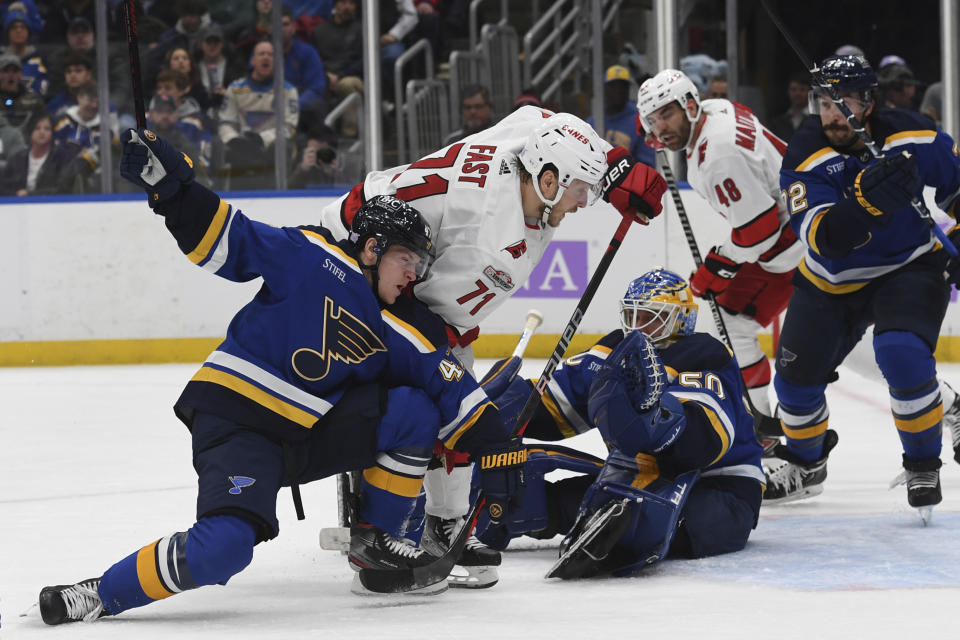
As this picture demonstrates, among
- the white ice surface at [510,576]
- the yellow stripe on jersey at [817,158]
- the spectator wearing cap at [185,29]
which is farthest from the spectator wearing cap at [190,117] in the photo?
the yellow stripe on jersey at [817,158]

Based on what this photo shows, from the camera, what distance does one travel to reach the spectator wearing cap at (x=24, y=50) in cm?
731

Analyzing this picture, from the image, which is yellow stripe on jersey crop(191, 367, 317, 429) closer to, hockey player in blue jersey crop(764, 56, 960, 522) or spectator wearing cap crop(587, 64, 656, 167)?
hockey player in blue jersey crop(764, 56, 960, 522)

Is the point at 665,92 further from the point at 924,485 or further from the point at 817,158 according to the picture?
the point at 924,485

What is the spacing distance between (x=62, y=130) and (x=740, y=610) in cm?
554

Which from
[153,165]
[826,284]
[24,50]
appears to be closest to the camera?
[153,165]

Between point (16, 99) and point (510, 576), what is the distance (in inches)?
205

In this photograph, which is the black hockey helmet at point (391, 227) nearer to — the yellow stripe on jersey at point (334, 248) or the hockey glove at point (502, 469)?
the yellow stripe on jersey at point (334, 248)

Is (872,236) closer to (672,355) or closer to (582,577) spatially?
(672,355)

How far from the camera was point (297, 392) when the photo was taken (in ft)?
8.83

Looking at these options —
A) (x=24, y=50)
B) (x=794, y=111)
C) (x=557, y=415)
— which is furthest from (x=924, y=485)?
(x=24, y=50)

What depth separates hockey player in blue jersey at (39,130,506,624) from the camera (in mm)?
2529

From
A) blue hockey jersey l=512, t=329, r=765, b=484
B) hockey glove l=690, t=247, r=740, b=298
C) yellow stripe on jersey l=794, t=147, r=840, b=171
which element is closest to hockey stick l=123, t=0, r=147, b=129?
blue hockey jersey l=512, t=329, r=765, b=484

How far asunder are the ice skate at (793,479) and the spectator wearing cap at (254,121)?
403 centimetres

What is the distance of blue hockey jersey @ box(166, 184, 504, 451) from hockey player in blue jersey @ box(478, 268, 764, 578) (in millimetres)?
479
